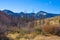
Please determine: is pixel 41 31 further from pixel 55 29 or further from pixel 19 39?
pixel 19 39

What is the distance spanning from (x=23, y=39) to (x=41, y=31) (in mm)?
6408

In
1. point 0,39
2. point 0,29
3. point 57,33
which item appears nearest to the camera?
point 0,39

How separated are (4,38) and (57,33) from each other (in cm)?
789

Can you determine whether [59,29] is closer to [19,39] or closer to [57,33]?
[57,33]

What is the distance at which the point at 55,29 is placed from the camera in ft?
73.9

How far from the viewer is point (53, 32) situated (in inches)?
886

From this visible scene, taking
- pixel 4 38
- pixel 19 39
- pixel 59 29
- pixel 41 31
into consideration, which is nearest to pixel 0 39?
pixel 4 38

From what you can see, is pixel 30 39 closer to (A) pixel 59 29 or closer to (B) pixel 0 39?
(B) pixel 0 39

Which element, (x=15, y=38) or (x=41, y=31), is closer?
(x=15, y=38)

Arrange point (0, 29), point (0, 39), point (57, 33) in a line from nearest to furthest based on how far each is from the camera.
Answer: point (0, 39)
point (0, 29)
point (57, 33)

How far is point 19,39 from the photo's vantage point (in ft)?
54.6

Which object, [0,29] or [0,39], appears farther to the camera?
[0,29]

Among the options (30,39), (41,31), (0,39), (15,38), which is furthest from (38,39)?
(41,31)

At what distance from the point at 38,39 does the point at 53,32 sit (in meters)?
6.16
